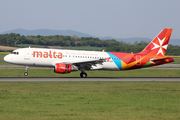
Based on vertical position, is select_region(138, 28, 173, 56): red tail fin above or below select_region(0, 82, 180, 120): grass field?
above

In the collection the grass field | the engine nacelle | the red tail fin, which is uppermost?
the red tail fin

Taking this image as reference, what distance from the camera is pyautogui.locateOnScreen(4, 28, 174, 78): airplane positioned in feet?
127

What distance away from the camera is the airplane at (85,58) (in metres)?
38.6

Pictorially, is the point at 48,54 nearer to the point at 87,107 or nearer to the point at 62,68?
the point at 62,68

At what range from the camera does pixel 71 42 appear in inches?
7835

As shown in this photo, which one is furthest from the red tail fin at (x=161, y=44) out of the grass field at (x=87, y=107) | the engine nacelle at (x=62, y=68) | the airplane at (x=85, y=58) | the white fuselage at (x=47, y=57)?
the grass field at (x=87, y=107)

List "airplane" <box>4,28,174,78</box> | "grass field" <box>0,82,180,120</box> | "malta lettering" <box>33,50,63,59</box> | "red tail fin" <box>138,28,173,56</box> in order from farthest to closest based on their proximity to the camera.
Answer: "red tail fin" <box>138,28,173,56</box> < "malta lettering" <box>33,50,63,59</box> < "airplane" <box>4,28,174,78</box> < "grass field" <box>0,82,180,120</box>

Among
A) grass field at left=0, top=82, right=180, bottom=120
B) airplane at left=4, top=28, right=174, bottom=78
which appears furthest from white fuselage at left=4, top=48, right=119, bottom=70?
grass field at left=0, top=82, right=180, bottom=120

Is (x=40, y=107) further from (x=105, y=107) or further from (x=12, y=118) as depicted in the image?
(x=105, y=107)

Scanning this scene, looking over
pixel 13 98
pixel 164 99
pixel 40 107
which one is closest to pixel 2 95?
pixel 13 98

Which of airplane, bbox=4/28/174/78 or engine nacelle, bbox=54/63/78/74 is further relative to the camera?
airplane, bbox=4/28/174/78

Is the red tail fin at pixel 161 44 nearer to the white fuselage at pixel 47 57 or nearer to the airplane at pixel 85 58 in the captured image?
the airplane at pixel 85 58

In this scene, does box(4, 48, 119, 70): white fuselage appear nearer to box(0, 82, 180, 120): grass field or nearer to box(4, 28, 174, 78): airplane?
box(4, 28, 174, 78): airplane

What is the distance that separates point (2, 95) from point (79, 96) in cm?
652
